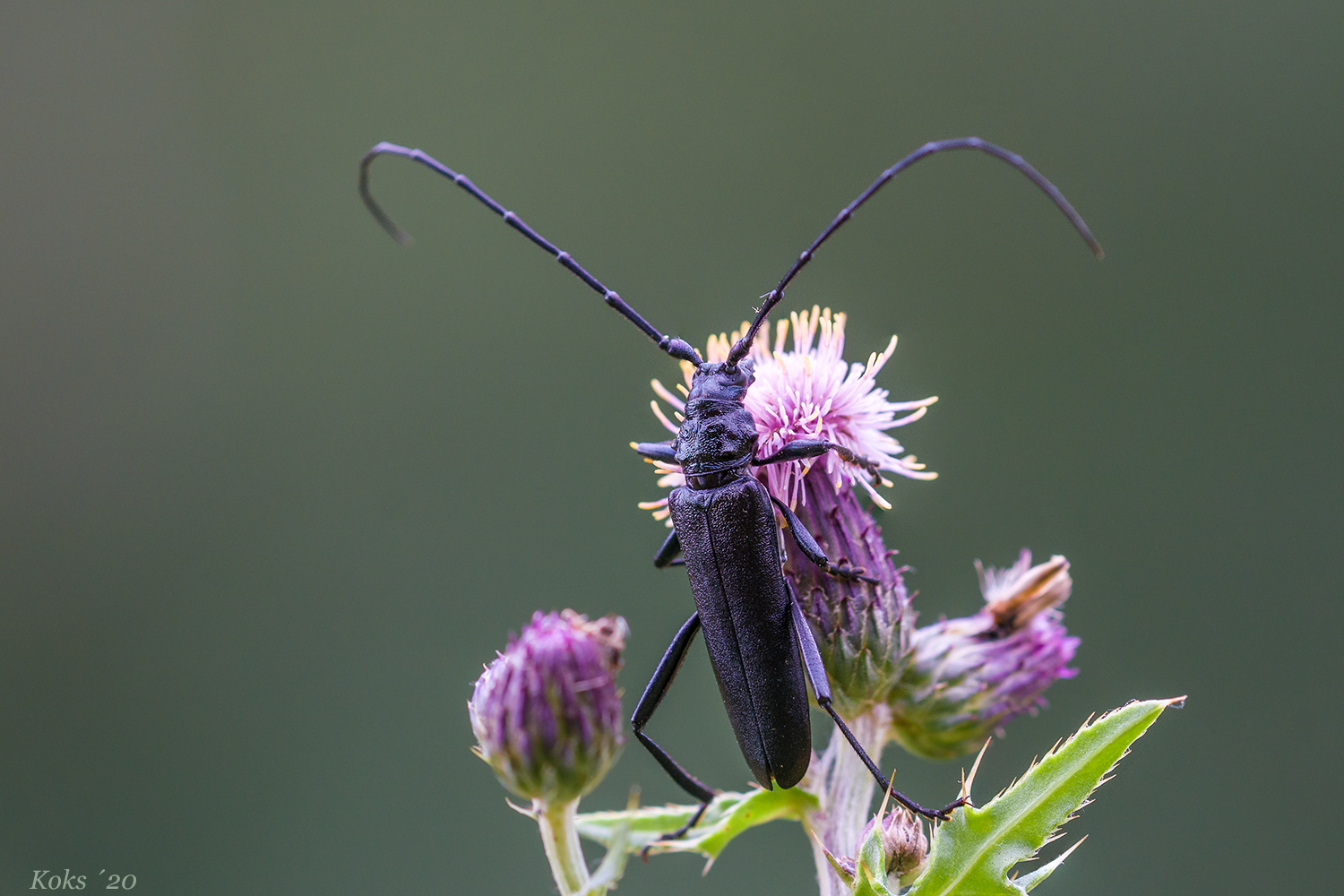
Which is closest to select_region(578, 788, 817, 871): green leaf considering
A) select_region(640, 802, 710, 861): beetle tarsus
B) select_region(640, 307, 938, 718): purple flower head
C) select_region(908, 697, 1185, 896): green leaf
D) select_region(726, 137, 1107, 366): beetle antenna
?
select_region(640, 802, 710, 861): beetle tarsus

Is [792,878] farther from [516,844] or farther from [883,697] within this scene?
[883,697]

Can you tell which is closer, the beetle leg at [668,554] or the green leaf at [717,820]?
the green leaf at [717,820]

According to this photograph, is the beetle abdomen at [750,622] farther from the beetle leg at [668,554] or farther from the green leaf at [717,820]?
the beetle leg at [668,554]

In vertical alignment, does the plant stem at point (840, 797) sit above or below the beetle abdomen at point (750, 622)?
below

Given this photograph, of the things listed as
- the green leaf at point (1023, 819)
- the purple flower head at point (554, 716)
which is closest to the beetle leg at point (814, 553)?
the green leaf at point (1023, 819)

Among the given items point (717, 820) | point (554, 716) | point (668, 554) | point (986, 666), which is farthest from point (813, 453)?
point (554, 716)

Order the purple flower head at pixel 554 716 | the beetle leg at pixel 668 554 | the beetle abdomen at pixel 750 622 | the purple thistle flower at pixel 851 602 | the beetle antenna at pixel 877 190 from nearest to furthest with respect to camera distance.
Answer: the purple flower head at pixel 554 716 < the beetle antenna at pixel 877 190 < the beetle abdomen at pixel 750 622 < the purple thistle flower at pixel 851 602 < the beetle leg at pixel 668 554

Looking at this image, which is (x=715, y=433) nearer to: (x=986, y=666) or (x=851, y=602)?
(x=851, y=602)
